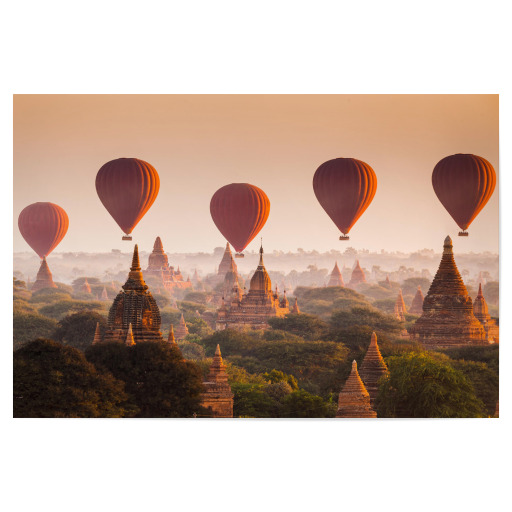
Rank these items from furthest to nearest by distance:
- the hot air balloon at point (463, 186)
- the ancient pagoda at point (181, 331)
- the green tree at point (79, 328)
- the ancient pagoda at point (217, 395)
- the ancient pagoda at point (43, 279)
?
1. the ancient pagoda at point (181, 331)
2. the ancient pagoda at point (43, 279)
3. the green tree at point (79, 328)
4. the hot air balloon at point (463, 186)
5. the ancient pagoda at point (217, 395)

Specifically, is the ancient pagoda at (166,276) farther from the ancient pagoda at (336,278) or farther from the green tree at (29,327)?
the green tree at (29,327)

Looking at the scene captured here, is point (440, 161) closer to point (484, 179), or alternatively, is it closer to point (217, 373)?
point (484, 179)

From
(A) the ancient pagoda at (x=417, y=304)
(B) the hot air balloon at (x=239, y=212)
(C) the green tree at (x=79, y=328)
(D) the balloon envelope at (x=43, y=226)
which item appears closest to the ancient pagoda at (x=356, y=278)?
(A) the ancient pagoda at (x=417, y=304)

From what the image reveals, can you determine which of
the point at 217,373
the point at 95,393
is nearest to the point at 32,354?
the point at 95,393

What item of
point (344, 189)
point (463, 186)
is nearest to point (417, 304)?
point (344, 189)

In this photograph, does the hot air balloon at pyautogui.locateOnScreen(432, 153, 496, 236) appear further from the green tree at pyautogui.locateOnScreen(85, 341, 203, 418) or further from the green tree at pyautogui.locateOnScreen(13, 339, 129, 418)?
the green tree at pyautogui.locateOnScreen(13, 339, 129, 418)
